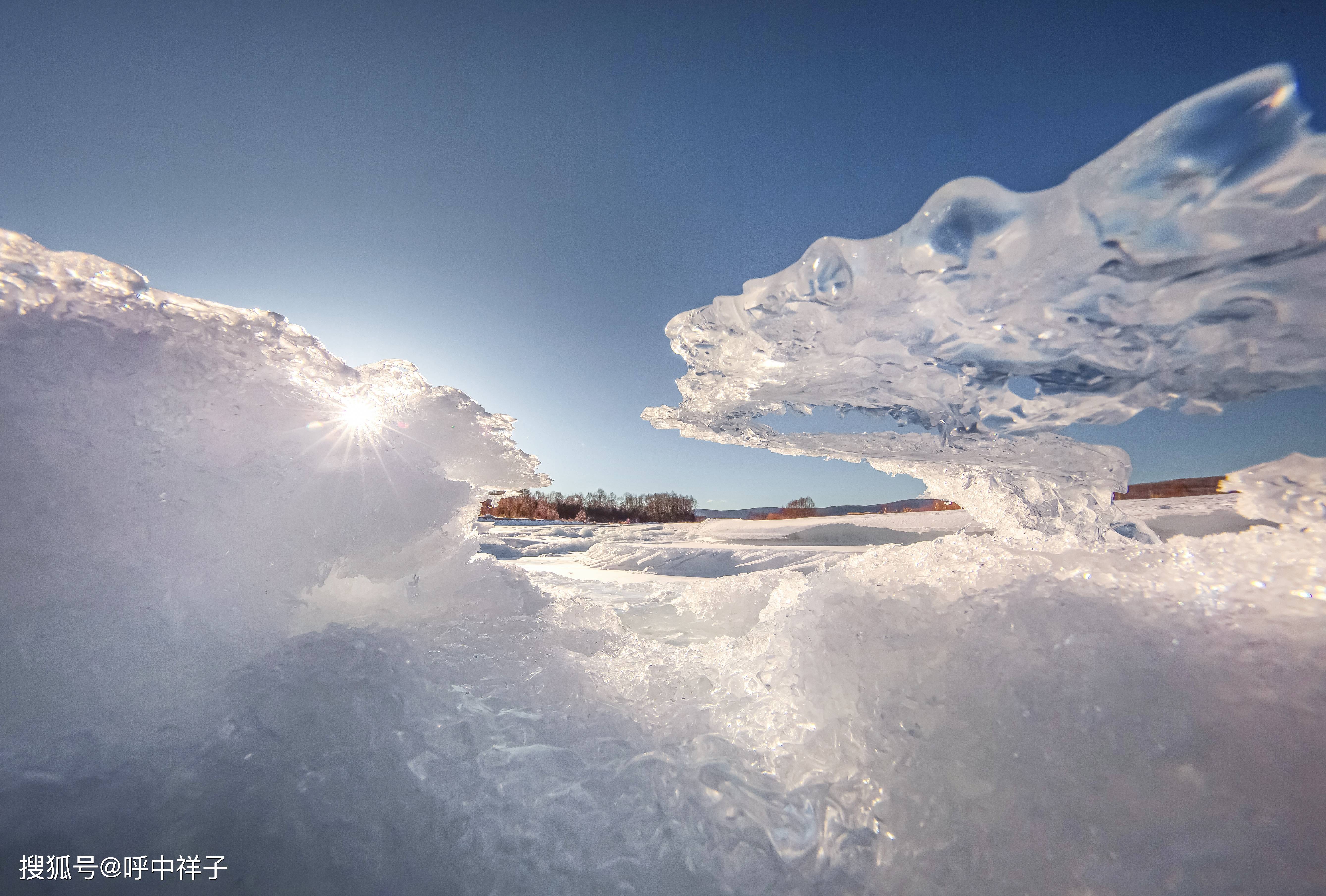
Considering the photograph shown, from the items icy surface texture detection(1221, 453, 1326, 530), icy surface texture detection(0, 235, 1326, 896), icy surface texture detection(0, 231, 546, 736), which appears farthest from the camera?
icy surface texture detection(1221, 453, 1326, 530)

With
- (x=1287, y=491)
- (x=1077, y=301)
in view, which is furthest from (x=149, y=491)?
(x=1287, y=491)

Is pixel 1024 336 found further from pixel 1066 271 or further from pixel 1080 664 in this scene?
pixel 1080 664

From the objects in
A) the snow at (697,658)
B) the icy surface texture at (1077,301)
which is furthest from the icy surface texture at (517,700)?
the icy surface texture at (1077,301)

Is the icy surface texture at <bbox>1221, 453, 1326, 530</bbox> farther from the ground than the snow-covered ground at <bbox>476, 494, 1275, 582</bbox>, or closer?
farther from the ground

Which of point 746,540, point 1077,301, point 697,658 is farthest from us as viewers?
point 746,540

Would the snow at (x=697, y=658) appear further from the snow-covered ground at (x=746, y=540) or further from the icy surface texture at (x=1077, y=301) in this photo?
the snow-covered ground at (x=746, y=540)

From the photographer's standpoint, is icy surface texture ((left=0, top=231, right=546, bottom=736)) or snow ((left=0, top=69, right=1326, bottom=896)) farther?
icy surface texture ((left=0, top=231, right=546, bottom=736))

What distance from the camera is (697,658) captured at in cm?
205

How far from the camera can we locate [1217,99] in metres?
1.00

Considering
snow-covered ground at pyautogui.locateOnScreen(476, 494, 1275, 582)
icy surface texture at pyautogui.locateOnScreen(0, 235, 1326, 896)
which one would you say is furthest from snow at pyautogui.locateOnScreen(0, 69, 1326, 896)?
snow-covered ground at pyautogui.locateOnScreen(476, 494, 1275, 582)

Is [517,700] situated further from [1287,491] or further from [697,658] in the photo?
[1287,491]

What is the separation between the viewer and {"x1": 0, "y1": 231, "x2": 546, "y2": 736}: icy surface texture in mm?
1230

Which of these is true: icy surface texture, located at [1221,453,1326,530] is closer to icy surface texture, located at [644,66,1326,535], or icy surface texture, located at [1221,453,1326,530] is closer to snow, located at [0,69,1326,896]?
snow, located at [0,69,1326,896]

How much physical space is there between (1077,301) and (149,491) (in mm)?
3031
